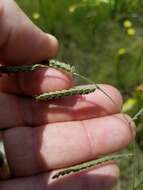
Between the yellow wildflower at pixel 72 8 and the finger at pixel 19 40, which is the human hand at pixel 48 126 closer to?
the finger at pixel 19 40

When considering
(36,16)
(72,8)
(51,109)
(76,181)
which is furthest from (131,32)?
(76,181)

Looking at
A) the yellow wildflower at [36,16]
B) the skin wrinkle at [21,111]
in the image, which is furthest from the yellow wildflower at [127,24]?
the skin wrinkle at [21,111]

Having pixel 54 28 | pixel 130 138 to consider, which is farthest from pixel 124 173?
pixel 54 28

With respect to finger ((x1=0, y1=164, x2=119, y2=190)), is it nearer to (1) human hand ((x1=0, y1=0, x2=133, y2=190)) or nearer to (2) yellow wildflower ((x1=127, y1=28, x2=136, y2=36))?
(1) human hand ((x1=0, y1=0, x2=133, y2=190))

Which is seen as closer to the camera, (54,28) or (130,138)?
(130,138)

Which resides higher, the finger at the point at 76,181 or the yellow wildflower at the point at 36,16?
the yellow wildflower at the point at 36,16

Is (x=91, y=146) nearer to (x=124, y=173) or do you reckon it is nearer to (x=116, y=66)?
(x=124, y=173)

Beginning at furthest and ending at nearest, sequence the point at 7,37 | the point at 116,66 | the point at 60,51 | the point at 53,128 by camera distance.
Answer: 1. the point at 60,51
2. the point at 116,66
3. the point at 53,128
4. the point at 7,37
